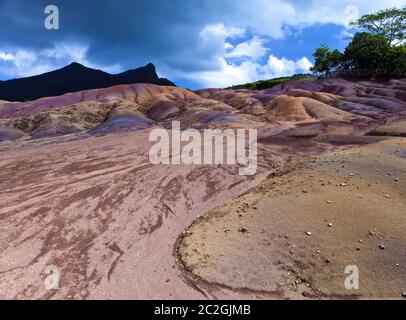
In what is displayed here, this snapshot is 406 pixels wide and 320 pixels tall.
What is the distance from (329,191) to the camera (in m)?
7.50

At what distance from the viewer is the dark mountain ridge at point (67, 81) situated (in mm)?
66438

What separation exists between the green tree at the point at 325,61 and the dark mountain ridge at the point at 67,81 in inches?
1419

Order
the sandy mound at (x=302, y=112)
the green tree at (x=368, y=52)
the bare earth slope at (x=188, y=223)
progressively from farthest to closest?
1. the green tree at (x=368, y=52)
2. the sandy mound at (x=302, y=112)
3. the bare earth slope at (x=188, y=223)

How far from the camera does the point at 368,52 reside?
137 ft

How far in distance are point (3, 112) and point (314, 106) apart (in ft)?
85.5

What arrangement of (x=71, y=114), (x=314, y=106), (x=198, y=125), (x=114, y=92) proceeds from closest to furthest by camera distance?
1. (x=198, y=125)
2. (x=314, y=106)
3. (x=71, y=114)
4. (x=114, y=92)

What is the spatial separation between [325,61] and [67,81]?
49.5 metres

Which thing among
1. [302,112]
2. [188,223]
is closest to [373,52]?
[302,112]

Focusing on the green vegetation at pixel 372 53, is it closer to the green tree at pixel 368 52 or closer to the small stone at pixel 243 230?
the green tree at pixel 368 52

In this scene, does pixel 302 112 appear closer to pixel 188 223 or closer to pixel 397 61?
pixel 188 223

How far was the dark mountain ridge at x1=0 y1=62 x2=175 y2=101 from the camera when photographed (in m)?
66.4

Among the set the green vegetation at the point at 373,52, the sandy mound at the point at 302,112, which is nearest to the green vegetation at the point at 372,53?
the green vegetation at the point at 373,52
